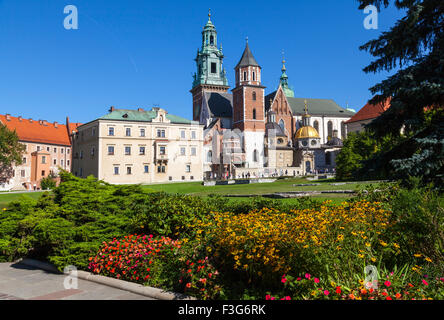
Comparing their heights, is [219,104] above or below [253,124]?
above

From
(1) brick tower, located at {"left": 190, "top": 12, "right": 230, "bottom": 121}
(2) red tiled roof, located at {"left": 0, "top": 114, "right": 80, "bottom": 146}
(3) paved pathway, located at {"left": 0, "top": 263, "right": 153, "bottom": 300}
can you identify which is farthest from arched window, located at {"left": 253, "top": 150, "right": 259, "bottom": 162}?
(3) paved pathway, located at {"left": 0, "top": 263, "right": 153, "bottom": 300}

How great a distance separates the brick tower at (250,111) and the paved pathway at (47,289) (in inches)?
2351

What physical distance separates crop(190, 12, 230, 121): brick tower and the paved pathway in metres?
81.6

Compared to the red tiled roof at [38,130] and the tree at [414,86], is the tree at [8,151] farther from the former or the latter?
the tree at [414,86]

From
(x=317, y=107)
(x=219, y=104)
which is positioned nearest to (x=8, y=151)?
(x=219, y=104)

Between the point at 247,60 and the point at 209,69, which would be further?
the point at 209,69

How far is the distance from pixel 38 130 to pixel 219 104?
3965 centimetres

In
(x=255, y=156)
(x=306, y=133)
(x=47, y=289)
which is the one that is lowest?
(x=47, y=289)

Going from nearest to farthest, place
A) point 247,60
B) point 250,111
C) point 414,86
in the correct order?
point 414,86 < point 250,111 < point 247,60

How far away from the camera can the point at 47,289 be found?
565cm

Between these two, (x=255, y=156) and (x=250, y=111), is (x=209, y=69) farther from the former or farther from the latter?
(x=255, y=156)

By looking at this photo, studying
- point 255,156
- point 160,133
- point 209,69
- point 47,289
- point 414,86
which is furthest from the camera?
point 209,69
